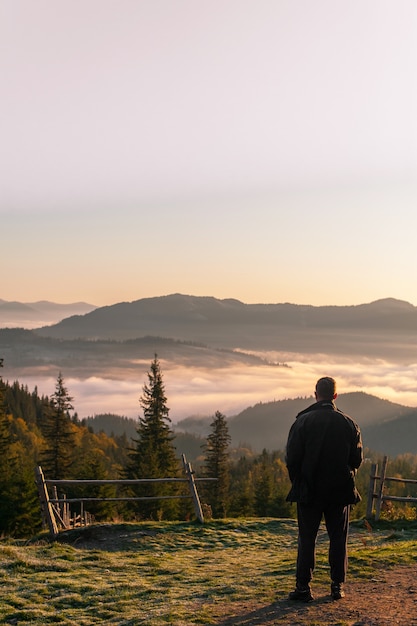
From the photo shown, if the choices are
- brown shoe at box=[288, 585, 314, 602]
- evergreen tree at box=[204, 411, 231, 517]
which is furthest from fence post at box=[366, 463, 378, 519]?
evergreen tree at box=[204, 411, 231, 517]

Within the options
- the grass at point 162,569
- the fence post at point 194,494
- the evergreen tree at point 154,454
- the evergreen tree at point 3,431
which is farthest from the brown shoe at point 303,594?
the evergreen tree at point 3,431

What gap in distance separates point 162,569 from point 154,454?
41.6 metres

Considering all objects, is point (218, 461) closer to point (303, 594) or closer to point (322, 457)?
point (303, 594)

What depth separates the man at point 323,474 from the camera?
938 centimetres

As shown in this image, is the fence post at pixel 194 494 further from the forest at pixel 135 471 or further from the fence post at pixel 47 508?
the forest at pixel 135 471

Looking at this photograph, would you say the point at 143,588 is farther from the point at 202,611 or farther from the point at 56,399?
the point at 56,399

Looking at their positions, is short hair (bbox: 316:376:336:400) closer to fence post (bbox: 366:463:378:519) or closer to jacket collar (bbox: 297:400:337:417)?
jacket collar (bbox: 297:400:337:417)

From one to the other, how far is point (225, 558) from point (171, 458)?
42955mm

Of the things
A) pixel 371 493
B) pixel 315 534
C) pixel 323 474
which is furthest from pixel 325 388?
pixel 371 493

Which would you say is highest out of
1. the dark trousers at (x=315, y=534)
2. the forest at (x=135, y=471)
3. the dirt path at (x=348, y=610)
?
the dark trousers at (x=315, y=534)

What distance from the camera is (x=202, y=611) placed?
32.1 feet

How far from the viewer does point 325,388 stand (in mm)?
9531

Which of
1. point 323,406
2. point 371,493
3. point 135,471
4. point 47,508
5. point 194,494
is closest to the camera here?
point 323,406

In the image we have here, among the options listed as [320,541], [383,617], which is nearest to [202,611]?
[383,617]
